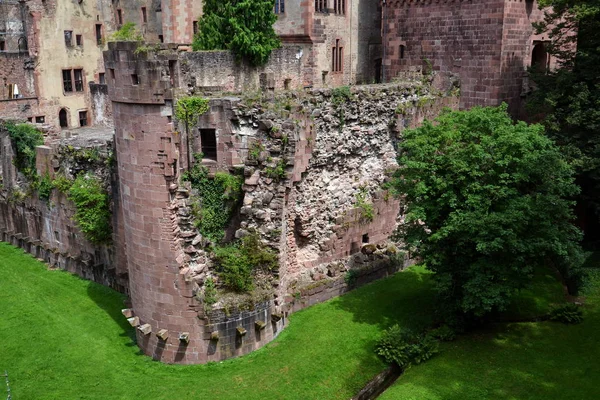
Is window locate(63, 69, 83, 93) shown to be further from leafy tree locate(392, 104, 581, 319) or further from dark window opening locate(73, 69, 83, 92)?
leafy tree locate(392, 104, 581, 319)

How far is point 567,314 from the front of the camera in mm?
18125

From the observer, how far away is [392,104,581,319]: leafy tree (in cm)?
1542

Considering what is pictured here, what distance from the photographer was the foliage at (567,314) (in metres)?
18.1

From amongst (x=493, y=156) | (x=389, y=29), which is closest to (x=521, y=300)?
(x=493, y=156)

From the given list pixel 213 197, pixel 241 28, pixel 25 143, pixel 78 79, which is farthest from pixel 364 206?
pixel 78 79

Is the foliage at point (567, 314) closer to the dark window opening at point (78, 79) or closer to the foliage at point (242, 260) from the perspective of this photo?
the foliage at point (242, 260)

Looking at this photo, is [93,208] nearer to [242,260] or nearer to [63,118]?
[242,260]

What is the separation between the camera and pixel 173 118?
51.5 feet

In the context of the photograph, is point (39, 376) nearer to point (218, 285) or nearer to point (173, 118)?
point (218, 285)

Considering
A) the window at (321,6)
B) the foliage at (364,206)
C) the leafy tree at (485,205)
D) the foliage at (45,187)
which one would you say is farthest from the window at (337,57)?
the leafy tree at (485,205)

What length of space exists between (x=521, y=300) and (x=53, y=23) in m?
35.2

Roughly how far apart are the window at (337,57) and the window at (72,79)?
1959 centimetres

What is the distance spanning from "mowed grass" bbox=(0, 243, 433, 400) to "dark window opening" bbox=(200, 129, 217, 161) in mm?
5606

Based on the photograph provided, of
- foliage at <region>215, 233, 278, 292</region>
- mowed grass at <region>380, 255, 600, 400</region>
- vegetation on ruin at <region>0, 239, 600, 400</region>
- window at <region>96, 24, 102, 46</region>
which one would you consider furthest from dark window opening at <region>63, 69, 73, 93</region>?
mowed grass at <region>380, 255, 600, 400</region>
